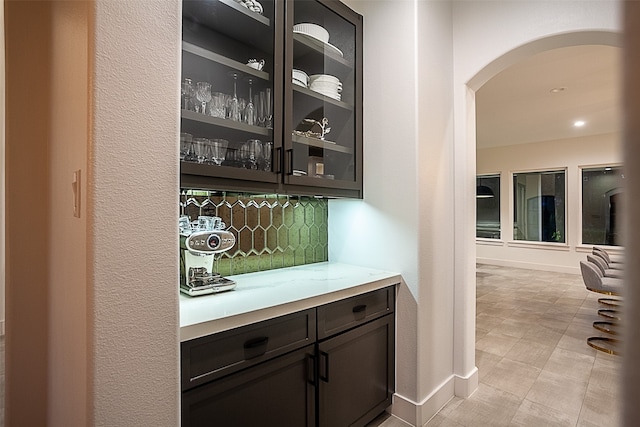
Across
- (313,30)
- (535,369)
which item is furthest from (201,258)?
(535,369)

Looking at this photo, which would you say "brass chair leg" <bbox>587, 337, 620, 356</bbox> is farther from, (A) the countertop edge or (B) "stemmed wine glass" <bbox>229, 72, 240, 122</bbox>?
(B) "stemmed wine glass" <bbox>229, 72, 240, 122</bbox>

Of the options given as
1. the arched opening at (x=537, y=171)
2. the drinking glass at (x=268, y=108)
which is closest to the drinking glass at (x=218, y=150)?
the drinking glass at (x=268, y=108)

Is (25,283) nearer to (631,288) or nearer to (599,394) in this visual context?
(631,288)

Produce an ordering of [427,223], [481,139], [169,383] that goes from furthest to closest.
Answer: [481,139]
[427,223]
[169,383]

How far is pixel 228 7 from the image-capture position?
5.01ft

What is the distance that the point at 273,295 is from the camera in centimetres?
144

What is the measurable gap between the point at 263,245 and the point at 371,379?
0.96 meters

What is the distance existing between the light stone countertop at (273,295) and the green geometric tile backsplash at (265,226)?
0.09 metres

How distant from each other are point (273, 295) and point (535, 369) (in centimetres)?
234

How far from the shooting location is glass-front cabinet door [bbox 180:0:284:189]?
142 cm

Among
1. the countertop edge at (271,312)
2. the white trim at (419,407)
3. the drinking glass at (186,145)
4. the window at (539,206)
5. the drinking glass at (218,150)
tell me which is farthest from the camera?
the window at (539,206)

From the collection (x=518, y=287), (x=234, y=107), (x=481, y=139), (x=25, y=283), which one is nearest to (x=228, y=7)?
(x=234, y=107)

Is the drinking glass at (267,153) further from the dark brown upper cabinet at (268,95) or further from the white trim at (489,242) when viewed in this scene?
the white trim at (489,242)

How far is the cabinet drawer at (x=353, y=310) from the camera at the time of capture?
1.51 metres
